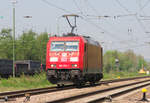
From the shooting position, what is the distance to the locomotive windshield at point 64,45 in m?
22.0

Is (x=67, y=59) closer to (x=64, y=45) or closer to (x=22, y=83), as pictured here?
(x=64, y=45)

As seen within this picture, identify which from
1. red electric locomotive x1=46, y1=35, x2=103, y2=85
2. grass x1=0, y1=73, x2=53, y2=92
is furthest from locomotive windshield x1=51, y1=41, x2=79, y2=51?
grass x1=0, y1=73, x2=53, y2=92

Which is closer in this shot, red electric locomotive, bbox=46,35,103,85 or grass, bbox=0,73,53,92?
red electric locomotive, bbox=46,35,103,85

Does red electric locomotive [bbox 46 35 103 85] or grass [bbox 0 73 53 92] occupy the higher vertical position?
red electric locomotive [bbox 46 35 103 85]

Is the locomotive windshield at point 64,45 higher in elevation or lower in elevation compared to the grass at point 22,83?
higher

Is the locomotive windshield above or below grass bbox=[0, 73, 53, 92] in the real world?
above

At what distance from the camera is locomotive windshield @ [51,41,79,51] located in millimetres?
22031

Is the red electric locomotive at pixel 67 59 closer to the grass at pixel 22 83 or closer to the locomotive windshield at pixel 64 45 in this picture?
the locomotive windshield at pixel 64 45

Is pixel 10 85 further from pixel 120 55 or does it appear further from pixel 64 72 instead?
pixel 120 55

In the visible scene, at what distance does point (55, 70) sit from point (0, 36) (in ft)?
202

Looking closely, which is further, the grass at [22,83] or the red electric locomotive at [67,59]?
the grass at [22,83]

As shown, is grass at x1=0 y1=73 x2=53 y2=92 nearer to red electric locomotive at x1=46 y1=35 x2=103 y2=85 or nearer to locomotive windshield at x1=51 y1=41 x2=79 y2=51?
red electric locomotive at x1=46 y1=35 x2=103 y2=85

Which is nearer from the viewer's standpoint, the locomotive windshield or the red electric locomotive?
the red electric locomotive

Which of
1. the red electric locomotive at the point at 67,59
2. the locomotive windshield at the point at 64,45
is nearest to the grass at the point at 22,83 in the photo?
the red electric locomotive at the point at 67,59
